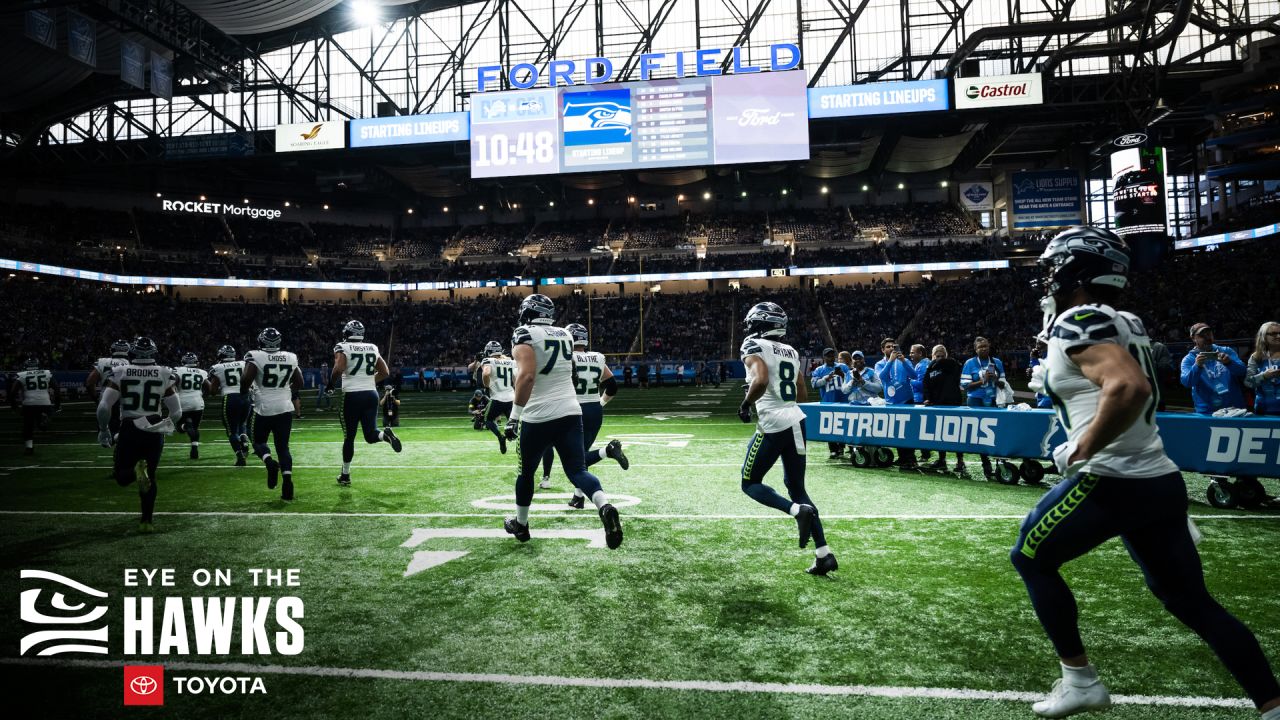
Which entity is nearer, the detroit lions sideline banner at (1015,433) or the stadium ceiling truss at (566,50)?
the detroit lions sideline banner at (1015,433)

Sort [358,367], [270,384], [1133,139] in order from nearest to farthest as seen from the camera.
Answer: [270,384], [358,367], [1133,139]

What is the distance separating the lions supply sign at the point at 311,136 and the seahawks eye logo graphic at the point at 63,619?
38255 millimetres

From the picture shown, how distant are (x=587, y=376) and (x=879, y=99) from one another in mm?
31361

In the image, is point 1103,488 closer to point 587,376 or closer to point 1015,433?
point 587,376

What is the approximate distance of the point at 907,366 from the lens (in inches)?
465

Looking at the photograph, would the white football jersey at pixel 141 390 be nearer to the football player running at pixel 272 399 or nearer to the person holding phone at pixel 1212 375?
the football player running at pixel 272 399

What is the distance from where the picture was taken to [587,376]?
8.62m

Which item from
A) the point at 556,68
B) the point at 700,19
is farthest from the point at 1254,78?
the point at 556,68

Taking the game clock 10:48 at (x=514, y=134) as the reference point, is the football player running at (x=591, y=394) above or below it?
below

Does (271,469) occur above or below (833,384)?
below

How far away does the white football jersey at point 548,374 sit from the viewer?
19.4ft

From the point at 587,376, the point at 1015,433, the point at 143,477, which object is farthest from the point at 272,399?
the point at 1015,433

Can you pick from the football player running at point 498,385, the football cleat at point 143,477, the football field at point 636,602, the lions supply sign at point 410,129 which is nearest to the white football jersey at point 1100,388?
the football field at point 636,602

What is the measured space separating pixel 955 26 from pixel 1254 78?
15.4 metres
